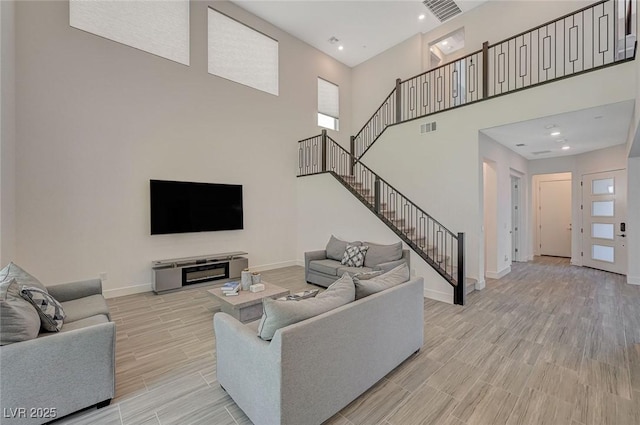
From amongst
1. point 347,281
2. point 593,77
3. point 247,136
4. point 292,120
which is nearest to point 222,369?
point 347,281

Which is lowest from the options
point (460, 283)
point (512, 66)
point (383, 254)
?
point (460, 283)

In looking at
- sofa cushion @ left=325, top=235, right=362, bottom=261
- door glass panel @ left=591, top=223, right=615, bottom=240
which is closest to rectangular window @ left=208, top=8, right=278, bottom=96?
sofa cushion @ left=325, top=235, right=362, bottom=261

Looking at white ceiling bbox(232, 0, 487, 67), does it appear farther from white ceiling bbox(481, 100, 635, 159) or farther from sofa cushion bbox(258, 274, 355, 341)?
sofa cushion bbox(258, 274, 355, 341)

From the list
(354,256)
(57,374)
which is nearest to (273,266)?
(354,256)

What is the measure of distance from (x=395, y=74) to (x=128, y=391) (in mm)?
8977

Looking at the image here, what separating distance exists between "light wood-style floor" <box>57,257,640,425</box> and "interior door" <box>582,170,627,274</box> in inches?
105

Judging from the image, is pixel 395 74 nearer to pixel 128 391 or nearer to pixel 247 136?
pixel 247 136

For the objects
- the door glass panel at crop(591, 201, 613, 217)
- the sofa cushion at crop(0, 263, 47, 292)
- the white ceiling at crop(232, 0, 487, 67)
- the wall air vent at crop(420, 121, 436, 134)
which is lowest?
the sofa cushion at crop(0, 263, 47, 292)

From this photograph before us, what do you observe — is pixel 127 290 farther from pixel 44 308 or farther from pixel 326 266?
pixel 326 266

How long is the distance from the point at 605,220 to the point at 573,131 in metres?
3.13

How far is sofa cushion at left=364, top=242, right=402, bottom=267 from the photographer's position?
483cm

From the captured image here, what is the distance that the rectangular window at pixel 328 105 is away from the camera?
8.57m

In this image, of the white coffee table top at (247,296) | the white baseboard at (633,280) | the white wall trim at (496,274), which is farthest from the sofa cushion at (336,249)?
the white baseboard at (633,280)

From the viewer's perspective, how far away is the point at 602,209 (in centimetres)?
671
